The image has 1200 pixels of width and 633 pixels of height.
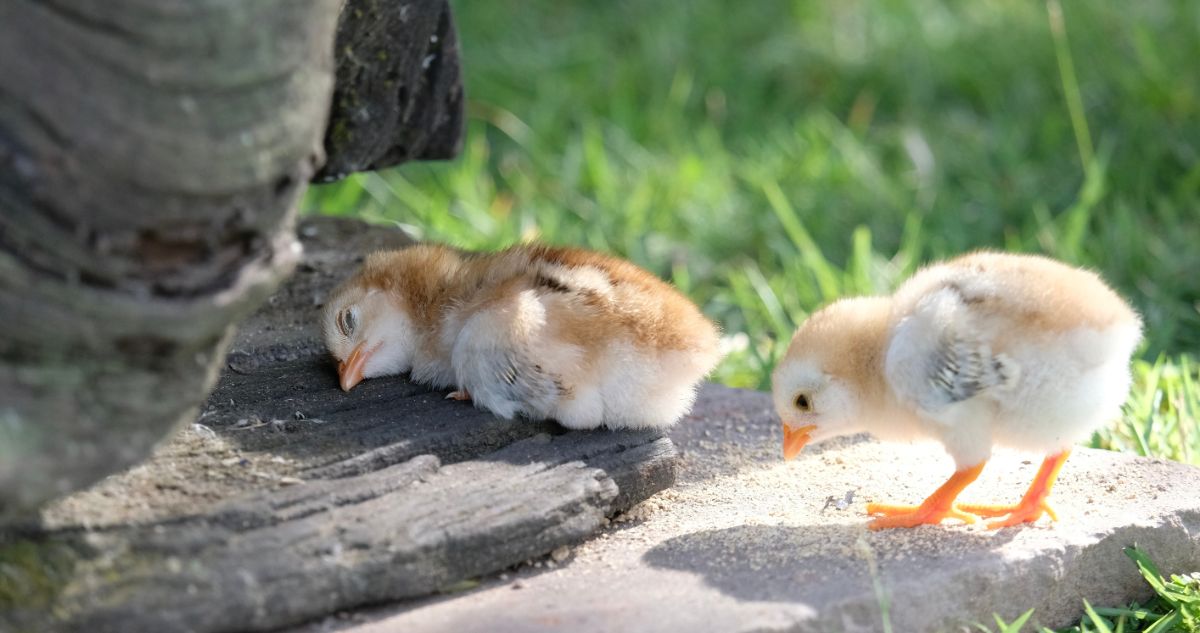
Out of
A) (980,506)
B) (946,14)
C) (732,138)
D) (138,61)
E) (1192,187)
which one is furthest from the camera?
(946,14)

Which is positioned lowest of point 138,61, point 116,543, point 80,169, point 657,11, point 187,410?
point 116,543

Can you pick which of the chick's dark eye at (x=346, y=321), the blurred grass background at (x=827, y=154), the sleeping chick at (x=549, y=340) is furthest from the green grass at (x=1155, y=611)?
the chick's dark eye at (x=346, y=321)

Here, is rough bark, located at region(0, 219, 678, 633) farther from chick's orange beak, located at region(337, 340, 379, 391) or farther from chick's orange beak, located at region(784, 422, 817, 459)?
chick's orange beak, located at region(784, 422, 817, 459)

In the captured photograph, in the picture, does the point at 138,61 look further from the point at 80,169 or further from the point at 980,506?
the point at 980,506

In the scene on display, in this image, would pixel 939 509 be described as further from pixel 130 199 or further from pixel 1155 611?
pixel 130 199

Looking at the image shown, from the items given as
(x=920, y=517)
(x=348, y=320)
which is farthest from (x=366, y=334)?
(x=920, y=517)

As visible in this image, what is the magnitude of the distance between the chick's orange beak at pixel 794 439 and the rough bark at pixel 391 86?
1629 mm

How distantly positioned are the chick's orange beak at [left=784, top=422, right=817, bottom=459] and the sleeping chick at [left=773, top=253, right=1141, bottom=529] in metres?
0.02

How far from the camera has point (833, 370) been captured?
354 cm

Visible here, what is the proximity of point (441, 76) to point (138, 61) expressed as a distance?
82.7 inches

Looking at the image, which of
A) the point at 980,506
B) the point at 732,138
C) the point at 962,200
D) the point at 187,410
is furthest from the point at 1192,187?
the point at 187,410

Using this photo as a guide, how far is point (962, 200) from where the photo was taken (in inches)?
274

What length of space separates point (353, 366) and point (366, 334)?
0.33 feet

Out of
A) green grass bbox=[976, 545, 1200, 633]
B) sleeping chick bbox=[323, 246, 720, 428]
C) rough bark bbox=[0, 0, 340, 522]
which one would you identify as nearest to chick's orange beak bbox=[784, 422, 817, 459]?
sleeping chick bbox=[323, 246, 720, 428]
